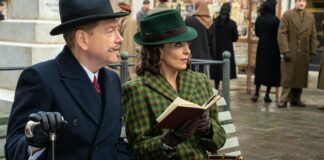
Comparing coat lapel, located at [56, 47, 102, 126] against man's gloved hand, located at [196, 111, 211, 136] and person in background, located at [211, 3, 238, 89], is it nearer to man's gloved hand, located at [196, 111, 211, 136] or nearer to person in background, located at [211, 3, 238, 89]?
man's gloved hand, located at [196, 111, 211, 136]

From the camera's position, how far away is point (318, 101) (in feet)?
40.6

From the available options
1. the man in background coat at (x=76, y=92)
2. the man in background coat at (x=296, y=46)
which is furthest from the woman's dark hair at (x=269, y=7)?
the man in background coat at (x=76, y=92)

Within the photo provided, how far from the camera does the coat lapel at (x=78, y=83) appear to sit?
2.72m

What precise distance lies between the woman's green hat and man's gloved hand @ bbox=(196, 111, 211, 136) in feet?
1.77

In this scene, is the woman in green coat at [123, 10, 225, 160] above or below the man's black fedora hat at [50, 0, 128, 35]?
below

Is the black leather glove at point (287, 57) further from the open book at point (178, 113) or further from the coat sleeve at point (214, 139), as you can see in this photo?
the open book at point (178, 113)

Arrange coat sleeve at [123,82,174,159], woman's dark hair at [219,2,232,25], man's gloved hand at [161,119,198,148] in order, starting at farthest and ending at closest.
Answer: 1. woman's dark hair at [219,2,232,25]
2. coat sleeve at [123,82,174,159]
3. man's gloved hand at [161,119,198,148]

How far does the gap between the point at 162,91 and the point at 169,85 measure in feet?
0.30

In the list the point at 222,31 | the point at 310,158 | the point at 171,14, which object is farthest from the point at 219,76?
the point at 171,14

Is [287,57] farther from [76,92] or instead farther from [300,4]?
[76,92]

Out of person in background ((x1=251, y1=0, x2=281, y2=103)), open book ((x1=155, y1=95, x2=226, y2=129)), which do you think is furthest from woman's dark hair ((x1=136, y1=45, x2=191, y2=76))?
person in background ((x1=251, y1=0, x2=281, y2=103))

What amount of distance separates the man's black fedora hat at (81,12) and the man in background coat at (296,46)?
8430mm

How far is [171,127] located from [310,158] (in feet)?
15.2

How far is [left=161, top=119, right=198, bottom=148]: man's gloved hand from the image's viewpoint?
9.79 feet
